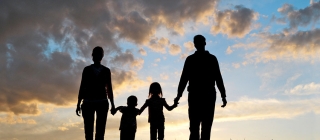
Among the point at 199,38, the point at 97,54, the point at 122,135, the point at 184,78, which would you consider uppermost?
the point at 199,38

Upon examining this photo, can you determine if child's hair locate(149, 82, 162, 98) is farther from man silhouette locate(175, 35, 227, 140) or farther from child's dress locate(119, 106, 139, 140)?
man silhouette locate(175, 35, 227, 140)

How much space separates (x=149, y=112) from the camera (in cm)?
1257

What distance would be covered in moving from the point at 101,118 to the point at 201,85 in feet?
8.14

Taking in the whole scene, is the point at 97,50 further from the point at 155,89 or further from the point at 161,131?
the point at 161,131

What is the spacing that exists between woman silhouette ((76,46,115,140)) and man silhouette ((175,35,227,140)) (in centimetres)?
187

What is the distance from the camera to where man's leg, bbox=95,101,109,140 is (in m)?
8.23

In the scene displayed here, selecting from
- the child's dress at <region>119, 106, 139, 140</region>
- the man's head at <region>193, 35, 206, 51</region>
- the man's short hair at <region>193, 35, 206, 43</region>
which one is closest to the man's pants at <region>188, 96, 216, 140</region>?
the man's head at <region>193, 35, 206, 51</region>

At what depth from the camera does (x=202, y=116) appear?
25.6ft

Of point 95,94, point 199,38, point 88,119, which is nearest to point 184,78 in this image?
point 199,38

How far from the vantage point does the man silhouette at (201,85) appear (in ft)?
25.6

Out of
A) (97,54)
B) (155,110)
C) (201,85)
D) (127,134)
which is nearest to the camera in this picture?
(201,85)

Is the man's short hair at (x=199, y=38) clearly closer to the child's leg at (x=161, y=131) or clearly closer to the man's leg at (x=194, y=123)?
the man's leg at (x=194, y=123)

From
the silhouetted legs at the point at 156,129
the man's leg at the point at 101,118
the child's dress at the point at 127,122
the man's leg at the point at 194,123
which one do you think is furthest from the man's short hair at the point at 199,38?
the silhouetted legs at the point at 156,129

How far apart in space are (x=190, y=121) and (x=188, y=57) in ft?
4.93
